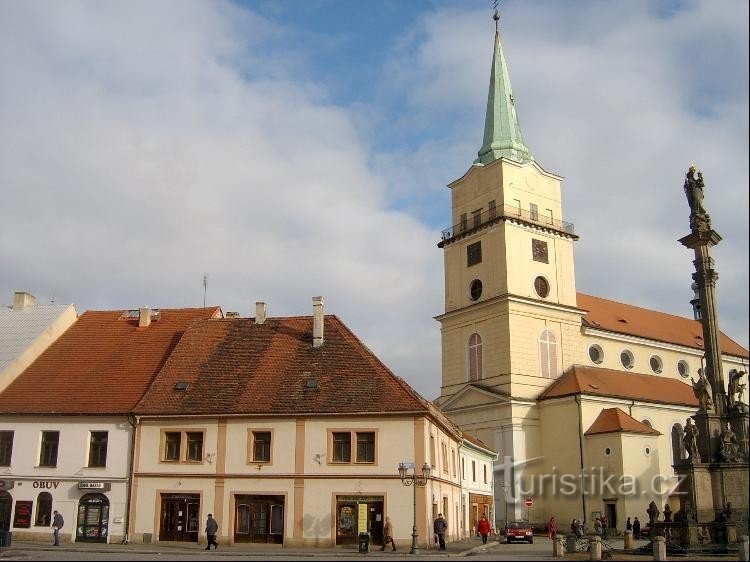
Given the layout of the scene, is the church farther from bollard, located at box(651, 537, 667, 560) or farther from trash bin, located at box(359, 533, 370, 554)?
bollard, located at box(651, 537, 667, 560)

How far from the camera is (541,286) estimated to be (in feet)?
195

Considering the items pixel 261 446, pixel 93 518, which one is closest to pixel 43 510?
pixel 93 518

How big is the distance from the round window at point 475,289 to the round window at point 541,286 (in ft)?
13.2

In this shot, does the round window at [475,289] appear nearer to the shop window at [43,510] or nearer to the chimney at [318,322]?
the chimney at [318,322]

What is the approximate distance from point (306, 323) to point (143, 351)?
807cm

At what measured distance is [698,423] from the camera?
3081 cm

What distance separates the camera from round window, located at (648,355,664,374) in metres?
64.2

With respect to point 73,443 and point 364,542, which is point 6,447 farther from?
point 364,542

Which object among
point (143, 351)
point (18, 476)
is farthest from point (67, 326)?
point (18, 476)

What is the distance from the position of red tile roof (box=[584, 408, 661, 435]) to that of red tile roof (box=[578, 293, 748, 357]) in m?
9.18

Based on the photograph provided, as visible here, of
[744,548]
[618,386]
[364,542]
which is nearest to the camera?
[744,548]

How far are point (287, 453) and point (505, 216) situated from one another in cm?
3011

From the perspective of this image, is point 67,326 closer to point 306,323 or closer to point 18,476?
point 18,476

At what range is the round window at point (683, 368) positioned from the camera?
217ft
